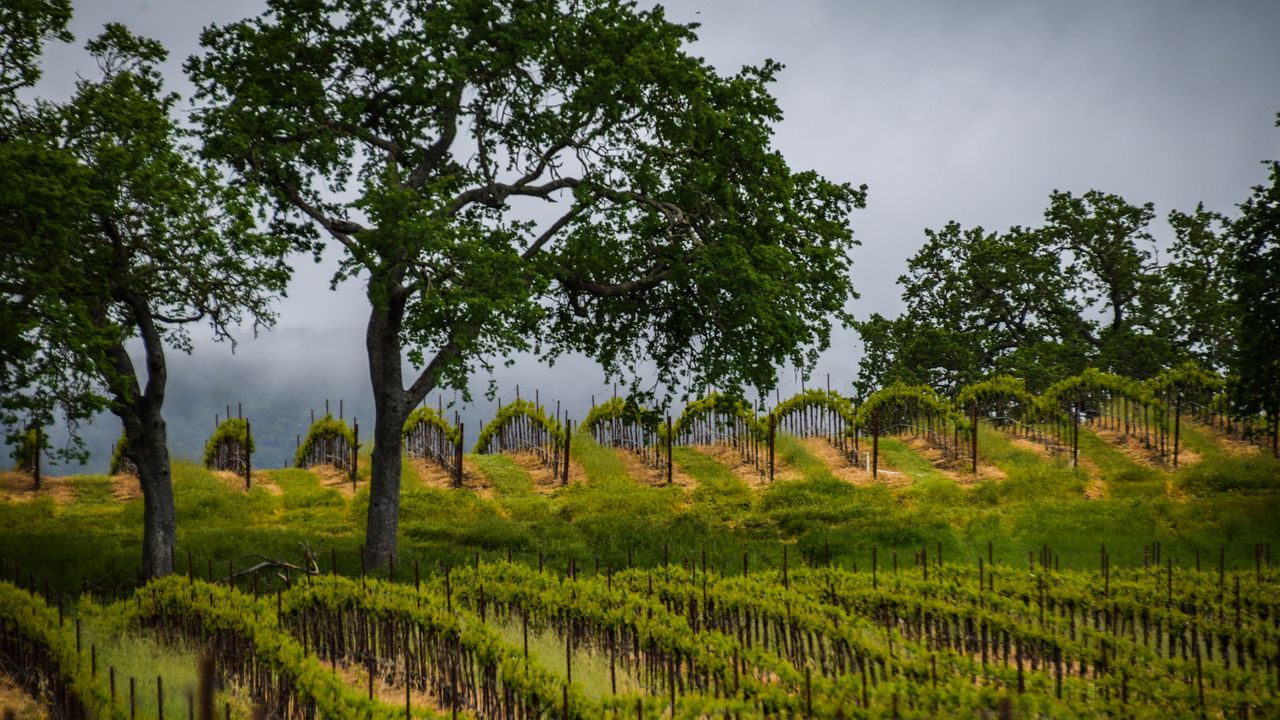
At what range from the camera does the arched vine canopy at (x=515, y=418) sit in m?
32.3

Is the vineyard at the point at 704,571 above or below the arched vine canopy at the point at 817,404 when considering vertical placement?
below

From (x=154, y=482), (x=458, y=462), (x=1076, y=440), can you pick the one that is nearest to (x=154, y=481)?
(x=154, y=482)

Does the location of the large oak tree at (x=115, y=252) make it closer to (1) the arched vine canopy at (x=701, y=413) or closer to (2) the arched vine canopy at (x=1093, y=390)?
(1) the arched vine canopy at (x=701, y=413)

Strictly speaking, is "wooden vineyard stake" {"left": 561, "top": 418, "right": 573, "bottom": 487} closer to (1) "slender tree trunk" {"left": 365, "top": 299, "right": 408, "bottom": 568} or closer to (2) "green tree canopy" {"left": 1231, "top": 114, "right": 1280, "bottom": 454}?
(1) "slender tree trunk" {"left": 365, "top": 299, "right": 408, "bottom": 568}

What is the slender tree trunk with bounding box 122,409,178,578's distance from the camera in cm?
1756

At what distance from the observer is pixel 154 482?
17.6 metres

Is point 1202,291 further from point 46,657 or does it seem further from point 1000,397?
point 46,657

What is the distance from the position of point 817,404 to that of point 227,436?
22726mm

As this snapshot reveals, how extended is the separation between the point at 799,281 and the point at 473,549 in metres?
10.1

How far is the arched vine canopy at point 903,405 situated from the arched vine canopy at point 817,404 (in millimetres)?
567

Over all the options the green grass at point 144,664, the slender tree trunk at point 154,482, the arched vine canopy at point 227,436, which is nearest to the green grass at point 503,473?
the arched vine canopy at point 227,436

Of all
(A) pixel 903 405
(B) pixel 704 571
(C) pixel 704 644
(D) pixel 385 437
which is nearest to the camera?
(C) pixel 704 644

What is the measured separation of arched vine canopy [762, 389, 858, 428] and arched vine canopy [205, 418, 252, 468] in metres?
18.9

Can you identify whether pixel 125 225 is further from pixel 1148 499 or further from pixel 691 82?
pixel 1148 499
